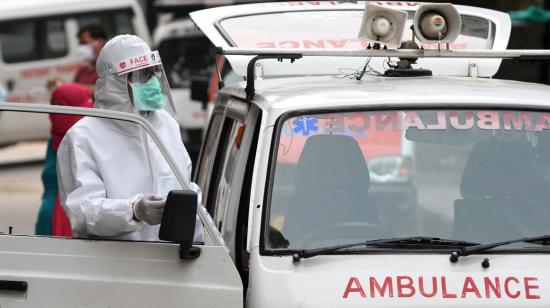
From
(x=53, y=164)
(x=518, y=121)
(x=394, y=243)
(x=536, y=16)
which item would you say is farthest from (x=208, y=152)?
(x=536, y=16)

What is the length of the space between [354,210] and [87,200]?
1.02 metres

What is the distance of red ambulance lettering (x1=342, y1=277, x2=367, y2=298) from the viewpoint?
4.10m

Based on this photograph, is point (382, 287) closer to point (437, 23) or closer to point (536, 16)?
point (437, 23)

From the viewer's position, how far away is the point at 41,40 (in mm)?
18500

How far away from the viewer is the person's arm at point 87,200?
174 inches

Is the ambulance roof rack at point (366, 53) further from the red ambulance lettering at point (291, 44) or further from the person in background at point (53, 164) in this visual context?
the person in background at point (53, 164)

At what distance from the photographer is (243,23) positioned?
652cm

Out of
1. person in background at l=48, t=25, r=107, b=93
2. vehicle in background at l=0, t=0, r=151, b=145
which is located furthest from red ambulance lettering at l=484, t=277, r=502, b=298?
vehicle in background at l=0, t=0, r=151, b=145

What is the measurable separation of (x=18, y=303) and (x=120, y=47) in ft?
4.06

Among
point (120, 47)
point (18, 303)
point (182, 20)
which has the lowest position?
point (182, 20)

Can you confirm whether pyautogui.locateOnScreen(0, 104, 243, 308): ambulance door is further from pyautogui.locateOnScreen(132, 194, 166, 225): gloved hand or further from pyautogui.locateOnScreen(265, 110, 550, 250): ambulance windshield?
pyautogui.locateOnScreen(265, 110, 550, 250): ambulance windshield

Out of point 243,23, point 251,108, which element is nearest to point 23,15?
point 243,23

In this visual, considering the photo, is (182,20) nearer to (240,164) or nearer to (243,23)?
(243,23)

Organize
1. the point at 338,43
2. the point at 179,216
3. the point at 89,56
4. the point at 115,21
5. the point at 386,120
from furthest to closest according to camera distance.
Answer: the point at 115,21, the point at 89,56, the point at 338,43, the point at 386,120, the point at 179,216
